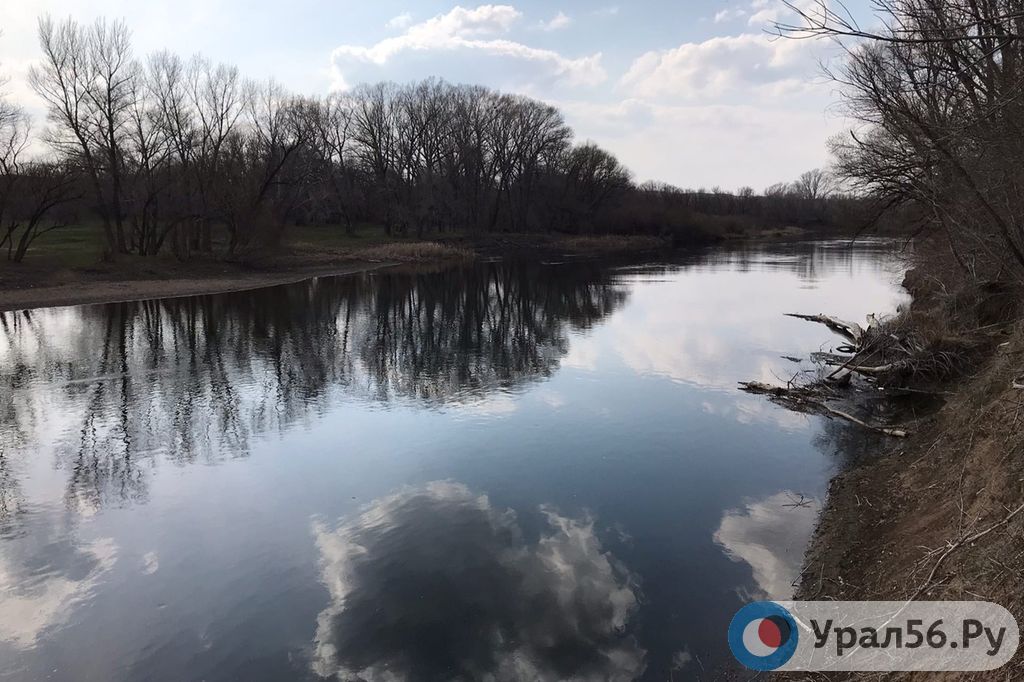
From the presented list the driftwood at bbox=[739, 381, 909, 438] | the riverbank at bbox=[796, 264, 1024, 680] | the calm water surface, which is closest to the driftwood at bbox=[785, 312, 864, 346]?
the calm water surface

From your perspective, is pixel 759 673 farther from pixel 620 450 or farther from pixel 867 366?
pixel 867 366

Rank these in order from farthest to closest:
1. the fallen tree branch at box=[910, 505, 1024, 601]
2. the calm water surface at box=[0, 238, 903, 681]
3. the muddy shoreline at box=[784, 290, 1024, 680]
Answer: the calm water surface at box=[0, 238, 903, 681], the fallen tree branch at box=[910, 505, 1024, 601], the muddy shoreline at box=[784, 290, 1024, 680]

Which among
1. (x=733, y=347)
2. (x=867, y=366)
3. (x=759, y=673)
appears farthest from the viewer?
(x=733, y=347)

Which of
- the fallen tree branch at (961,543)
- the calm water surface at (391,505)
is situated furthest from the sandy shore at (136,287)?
the fallen tree branch at (961,543)

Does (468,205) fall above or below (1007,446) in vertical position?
above

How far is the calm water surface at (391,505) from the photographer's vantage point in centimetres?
601

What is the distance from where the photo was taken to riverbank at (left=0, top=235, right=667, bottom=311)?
28.5 m

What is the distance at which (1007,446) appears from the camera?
609 cm

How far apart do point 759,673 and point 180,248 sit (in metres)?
42.6

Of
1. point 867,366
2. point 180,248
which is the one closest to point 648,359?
point 867,366

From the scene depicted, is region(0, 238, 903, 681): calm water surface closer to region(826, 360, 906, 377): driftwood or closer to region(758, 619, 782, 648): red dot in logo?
region(758, 619, 782, 648): red dot in logo

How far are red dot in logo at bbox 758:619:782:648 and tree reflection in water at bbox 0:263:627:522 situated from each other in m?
8.41

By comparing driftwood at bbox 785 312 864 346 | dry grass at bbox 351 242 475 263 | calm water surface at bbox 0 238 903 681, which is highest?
dry grass at bbox 351 242 475 263

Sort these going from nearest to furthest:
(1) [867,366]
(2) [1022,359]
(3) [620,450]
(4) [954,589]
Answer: (4) [954,589]
(2) [1022,359]
(3) [620,450]
(1) [867,366]
